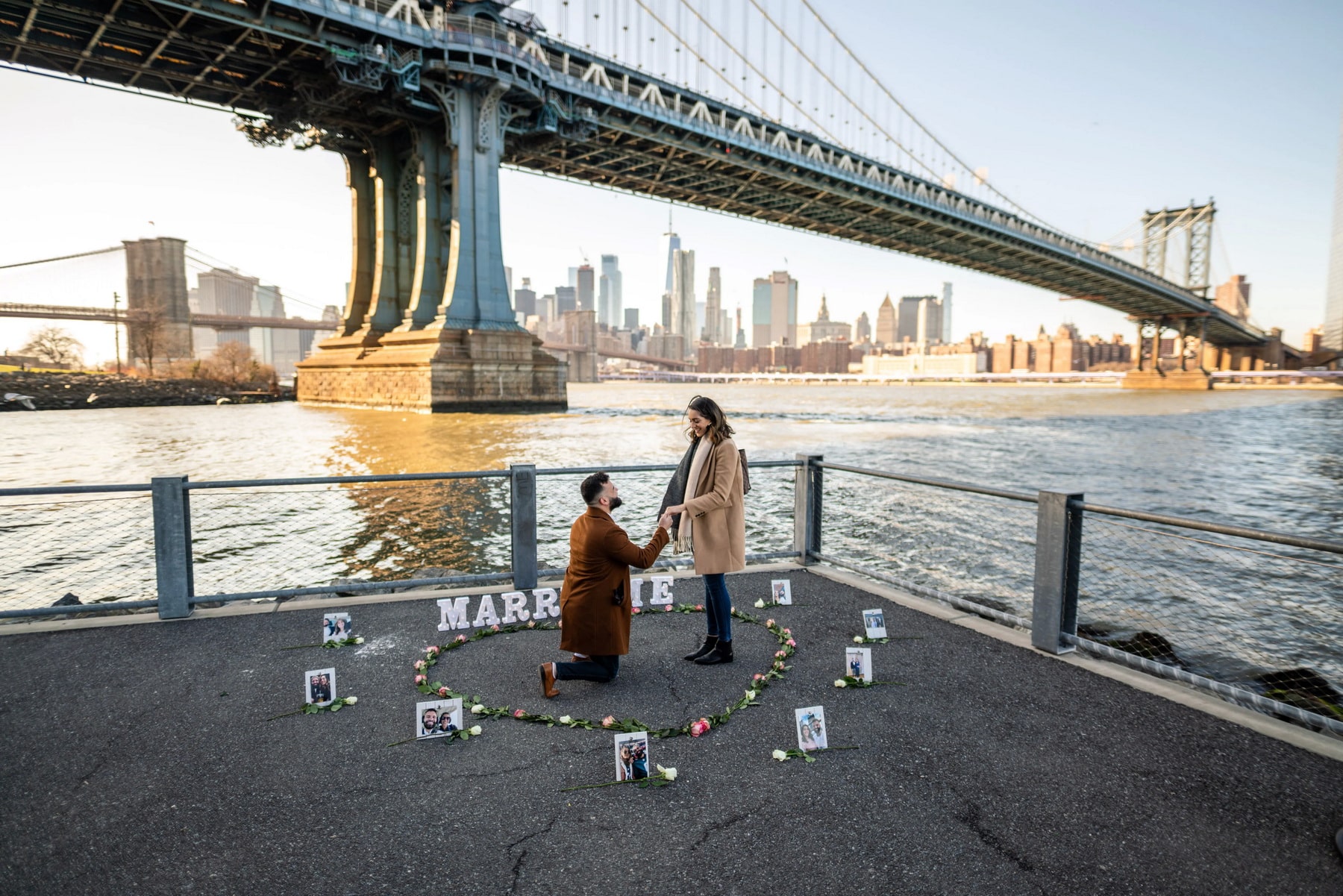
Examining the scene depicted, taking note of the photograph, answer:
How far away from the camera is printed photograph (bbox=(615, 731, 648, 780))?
3.87 m

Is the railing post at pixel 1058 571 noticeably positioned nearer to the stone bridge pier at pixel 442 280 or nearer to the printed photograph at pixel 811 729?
the printed photograph at pixel 811 729

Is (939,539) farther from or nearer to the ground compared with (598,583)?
nearer to the ground

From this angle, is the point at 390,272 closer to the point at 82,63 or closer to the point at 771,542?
the point at 82,63

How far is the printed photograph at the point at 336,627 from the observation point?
19.3ft

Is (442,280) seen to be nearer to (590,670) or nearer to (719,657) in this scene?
(719,657)

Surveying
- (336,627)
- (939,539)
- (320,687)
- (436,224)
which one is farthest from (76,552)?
(436,224)

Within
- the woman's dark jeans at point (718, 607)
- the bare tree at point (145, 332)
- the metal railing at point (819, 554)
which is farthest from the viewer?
the bare tree at point (145, 332)

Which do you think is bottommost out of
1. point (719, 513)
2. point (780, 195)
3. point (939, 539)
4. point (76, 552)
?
point (939, 539)

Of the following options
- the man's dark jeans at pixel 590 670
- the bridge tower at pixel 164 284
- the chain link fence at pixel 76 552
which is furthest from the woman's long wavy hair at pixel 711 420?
the bridge tower at pixel 164 284

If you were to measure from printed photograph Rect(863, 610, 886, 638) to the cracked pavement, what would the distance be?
1.21 ft

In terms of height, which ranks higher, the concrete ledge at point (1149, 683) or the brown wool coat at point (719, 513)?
the brown wool coat at point (719, 513)

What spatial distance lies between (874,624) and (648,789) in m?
2.87

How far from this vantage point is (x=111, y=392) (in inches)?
2002

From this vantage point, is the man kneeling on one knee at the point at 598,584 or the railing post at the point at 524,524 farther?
the railing post at the point at 524,524
